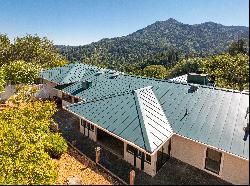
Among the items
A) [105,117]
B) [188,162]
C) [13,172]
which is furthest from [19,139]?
[188,162]

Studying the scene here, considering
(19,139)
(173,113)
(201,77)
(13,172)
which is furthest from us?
(201,77)

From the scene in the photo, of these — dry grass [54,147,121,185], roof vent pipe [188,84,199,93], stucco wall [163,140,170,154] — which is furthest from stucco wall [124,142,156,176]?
roof vent pipe [188,84,199,93]

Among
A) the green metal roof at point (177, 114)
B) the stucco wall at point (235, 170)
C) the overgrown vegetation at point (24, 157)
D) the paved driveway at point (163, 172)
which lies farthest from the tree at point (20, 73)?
the stucco wall at point (235, 170)

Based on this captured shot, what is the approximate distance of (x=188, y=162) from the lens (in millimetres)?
21766

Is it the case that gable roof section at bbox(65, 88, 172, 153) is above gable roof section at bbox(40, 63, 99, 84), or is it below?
below

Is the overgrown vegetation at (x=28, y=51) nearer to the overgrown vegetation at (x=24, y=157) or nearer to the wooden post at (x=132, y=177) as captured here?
the overgrown vegetation at (x=24, y=157)

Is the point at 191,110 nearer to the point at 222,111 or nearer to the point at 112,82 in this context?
the point at 222,111

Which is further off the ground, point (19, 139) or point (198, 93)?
point (198, 93)

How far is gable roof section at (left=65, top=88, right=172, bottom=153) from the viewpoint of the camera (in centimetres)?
2002

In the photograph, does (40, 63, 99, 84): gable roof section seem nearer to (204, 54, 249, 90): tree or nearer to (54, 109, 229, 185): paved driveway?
(54, 109, 229, 185): paved driveway

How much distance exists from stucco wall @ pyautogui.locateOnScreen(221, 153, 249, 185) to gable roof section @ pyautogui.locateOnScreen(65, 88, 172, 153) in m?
5.23

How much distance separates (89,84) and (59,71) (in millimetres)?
11414

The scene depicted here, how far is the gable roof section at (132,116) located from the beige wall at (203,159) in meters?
1.93

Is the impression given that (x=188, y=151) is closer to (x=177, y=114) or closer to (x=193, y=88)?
(x=177, y=114)
